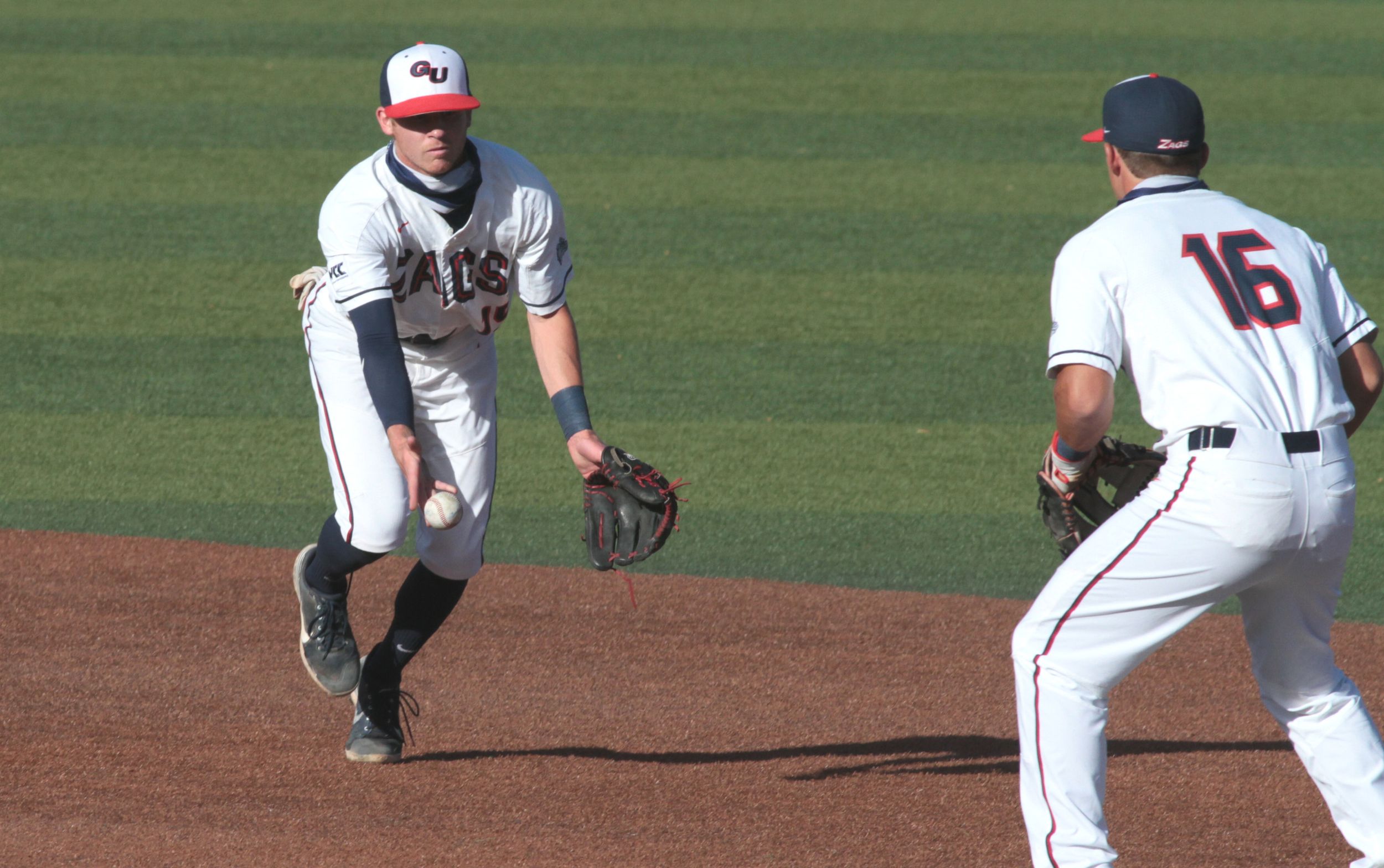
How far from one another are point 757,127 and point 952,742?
8936mm

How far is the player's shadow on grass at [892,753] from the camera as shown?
14.3ft

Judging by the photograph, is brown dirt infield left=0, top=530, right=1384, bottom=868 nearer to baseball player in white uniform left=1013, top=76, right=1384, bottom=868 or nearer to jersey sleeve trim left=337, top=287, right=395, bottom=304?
baseball player in white uniform left=1013, top=76, right=1384, bottom=868

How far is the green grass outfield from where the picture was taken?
722 cm

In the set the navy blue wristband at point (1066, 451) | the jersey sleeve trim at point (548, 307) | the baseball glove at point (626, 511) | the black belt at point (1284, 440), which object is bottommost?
the baseball glove at point (626, 511)

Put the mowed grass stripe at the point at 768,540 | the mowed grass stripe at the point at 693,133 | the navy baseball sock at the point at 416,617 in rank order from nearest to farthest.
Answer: the navy baseball sock at the point at 416,617 → the mowed grass stripe at the point at 768,540 → the mowed grass stripe at the point at 693,133

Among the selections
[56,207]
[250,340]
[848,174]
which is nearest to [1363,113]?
[848,174]

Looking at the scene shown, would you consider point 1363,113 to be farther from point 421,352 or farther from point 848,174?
point 421,352

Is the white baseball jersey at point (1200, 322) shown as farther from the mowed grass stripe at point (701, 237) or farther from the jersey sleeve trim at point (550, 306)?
the mowed grass stripe at point (701, 237)

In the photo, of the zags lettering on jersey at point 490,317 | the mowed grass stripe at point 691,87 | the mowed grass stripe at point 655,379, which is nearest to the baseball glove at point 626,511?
the zags lettering on jersey at point 490,317

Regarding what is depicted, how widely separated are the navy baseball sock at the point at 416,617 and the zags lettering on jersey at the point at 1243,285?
2.17 m

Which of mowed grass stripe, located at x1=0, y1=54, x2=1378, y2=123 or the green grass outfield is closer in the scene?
the green grass outfield

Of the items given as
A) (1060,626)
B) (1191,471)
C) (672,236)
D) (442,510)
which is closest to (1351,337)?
(1191,471)

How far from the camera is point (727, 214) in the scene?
11336mm

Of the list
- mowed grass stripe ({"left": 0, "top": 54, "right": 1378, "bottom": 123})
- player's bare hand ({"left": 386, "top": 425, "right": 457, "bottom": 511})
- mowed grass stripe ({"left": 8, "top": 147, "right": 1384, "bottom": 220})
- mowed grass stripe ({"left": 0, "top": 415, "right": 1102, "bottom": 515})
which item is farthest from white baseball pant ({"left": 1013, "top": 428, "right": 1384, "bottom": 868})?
mowed grass stripe ({"left": 0, "top": 54, "right": 1378, "bottom": 123})
